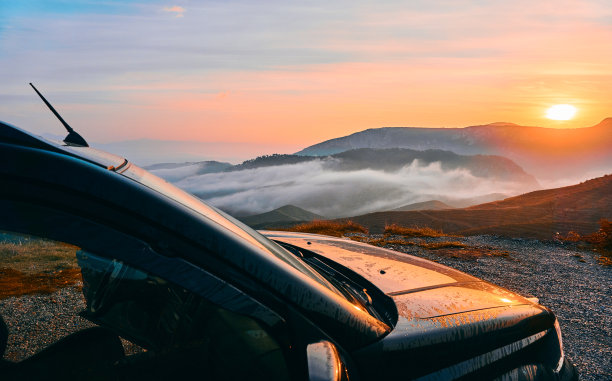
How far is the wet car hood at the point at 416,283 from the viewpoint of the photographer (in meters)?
1.64

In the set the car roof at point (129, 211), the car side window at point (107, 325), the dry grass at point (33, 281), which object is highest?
the car roof at point (129, 211)

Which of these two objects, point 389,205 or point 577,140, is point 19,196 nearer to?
point 389,205

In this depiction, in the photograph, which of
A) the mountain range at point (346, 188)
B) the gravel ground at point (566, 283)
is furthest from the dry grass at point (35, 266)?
the mountain range at point (346, 188)

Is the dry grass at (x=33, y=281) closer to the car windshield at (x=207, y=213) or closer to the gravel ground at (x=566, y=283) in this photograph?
the car windshield at (x=207, y=213)

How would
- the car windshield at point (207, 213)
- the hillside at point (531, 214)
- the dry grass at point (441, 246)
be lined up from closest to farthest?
the car windshield at point (207, 213), the dry grass at point (441, 246), the hillside at point (531, 214)

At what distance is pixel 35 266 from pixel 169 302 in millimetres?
353

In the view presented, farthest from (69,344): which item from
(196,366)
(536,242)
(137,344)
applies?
(536,242)

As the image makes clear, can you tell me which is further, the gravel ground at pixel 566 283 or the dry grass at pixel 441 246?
the dry grass at pixel 441 246

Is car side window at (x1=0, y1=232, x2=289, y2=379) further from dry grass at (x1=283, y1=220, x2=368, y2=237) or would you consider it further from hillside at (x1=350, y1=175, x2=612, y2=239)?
hillside at (x1=350, y1=175, x2=612, y2=239)

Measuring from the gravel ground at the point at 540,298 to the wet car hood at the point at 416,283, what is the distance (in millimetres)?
1088

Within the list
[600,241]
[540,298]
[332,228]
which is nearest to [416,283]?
[540,298]

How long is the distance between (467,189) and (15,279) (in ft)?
665

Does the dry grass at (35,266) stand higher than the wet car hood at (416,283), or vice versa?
the dry grass at (35,266)

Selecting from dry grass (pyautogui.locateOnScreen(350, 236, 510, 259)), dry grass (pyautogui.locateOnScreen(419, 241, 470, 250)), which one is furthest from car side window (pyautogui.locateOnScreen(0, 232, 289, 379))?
dry grass (pyautogui.locateOnScreen(419, 241, 470, 250))
